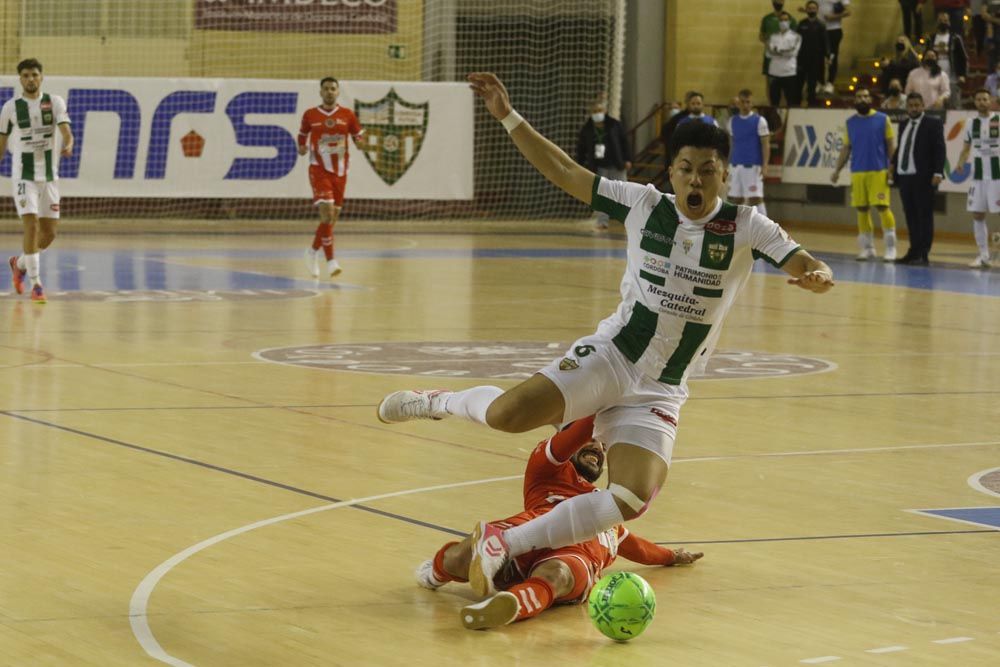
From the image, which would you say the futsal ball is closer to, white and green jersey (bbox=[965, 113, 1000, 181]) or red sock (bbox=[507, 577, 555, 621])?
red sock (bbox=[507, 577, 555, 621])

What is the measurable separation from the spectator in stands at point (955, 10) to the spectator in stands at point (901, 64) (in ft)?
4.52

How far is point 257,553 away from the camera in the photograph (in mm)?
6512

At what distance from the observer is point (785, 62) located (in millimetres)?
31797

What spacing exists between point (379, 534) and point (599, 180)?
1748 mm

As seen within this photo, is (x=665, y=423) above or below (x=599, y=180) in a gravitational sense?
below

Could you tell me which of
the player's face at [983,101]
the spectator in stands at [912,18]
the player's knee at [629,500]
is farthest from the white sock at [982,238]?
the player's knee at [629,500]

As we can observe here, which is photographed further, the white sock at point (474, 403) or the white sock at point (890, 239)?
the white sock at point (890, 239)

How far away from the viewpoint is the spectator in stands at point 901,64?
101ft

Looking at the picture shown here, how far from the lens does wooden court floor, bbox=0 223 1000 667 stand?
5.43 meters

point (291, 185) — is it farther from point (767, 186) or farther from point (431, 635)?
point (431, 635)

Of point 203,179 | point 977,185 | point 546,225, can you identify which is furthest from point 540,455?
point 546,225

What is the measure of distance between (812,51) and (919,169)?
8.58 m

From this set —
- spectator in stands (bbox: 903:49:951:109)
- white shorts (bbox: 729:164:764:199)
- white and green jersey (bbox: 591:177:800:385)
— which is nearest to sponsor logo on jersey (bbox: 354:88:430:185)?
white shorts (bbox: 729:164:764:199)

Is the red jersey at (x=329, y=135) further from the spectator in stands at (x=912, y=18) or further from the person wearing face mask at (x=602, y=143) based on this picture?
the spectator in stands at (x=912, y=18)
